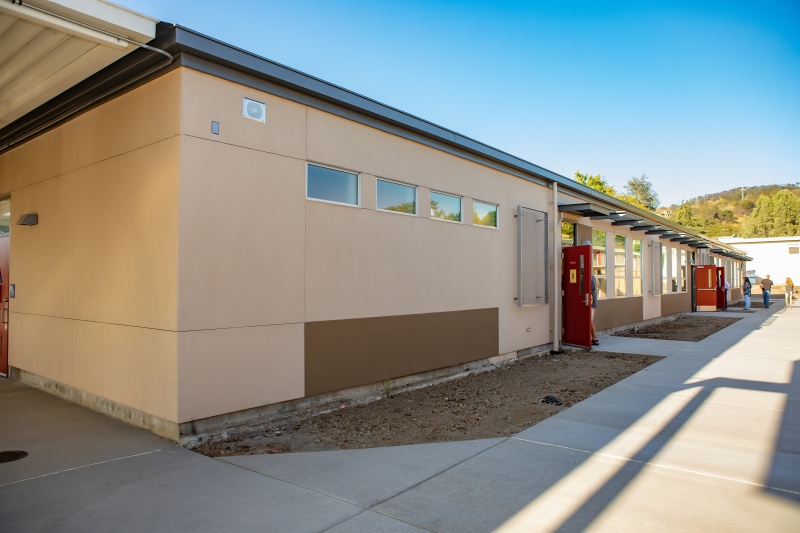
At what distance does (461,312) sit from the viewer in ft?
29.2

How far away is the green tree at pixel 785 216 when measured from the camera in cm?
7694

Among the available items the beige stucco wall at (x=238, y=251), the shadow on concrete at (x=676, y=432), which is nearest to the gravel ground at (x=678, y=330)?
the shadow on concrete at (x=676, y=432)

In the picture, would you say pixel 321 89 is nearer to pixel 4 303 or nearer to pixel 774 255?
pixel 4 303

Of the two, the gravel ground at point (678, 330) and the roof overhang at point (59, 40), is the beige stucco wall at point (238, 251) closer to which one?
the roof overhang at point (59, 40)

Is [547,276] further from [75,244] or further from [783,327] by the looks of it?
[783,327]

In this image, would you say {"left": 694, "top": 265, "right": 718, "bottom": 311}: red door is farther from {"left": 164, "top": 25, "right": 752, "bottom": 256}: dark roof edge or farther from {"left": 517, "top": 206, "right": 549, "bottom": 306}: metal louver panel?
{"left": 164, "top": 25, "right": 752, "bottom": 256}: dark roof edge

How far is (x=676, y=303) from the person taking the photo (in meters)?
21.9

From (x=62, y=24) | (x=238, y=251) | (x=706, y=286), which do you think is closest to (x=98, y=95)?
(x=62, y=24)

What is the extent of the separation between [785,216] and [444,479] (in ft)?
309

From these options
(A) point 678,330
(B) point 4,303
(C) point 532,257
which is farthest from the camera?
(A) point 678,330

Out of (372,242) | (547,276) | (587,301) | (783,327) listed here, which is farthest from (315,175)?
(783,327)

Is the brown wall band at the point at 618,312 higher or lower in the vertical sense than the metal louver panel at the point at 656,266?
lower

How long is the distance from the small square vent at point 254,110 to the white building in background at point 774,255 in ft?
170

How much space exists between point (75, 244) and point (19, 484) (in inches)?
141
